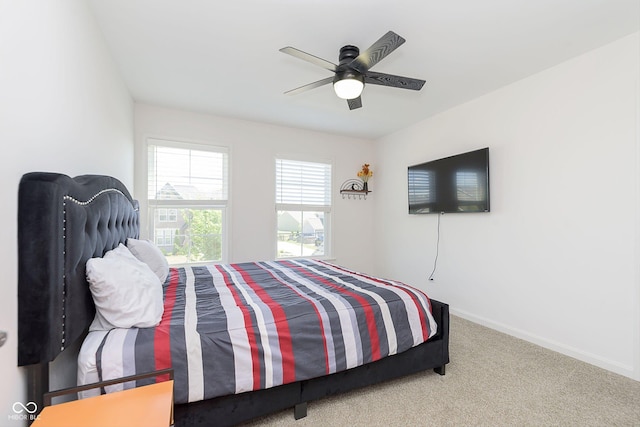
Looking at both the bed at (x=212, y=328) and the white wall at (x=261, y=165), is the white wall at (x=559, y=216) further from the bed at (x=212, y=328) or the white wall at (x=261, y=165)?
the white wall at (x=261, y=165)

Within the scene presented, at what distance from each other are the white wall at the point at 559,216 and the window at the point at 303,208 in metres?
1.84

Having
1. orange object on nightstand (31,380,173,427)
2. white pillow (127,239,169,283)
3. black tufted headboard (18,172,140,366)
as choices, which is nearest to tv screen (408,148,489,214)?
white pillow (127,239,169,283)

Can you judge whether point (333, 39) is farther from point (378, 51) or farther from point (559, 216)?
point (559, 216)

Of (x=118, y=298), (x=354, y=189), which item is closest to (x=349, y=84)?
(x=118, y=298)

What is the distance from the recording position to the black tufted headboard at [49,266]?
105 centimetres

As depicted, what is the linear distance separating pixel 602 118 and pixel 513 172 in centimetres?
77

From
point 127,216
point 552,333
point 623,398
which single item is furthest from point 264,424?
point 552,333

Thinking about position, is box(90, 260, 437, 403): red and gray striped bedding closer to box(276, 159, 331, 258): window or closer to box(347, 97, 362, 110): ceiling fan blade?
A: box(347, 97, 362, 110): ceiling fan blade

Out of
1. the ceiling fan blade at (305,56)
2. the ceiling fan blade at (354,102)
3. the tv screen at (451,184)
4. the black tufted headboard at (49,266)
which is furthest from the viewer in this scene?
the tv screen at (451,184)

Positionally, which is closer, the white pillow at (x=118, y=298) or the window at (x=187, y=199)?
the white pillow at (x=118, y=298)

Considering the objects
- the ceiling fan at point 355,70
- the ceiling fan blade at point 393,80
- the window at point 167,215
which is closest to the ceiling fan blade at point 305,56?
the ceiling fan at point 355,70

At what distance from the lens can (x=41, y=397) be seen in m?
1.11

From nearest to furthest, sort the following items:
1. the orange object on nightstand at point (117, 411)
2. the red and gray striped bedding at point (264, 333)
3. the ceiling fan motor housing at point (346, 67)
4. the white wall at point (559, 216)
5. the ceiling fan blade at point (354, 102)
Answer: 1. the orange object on nightstand at point (117, 411)
2. the red and gray striped bedding at point (264, 333)
3. the ceiling fan motor housing at point (346, 67)
4. the white wall at point (559, 216)
5. the ceiling fan blade at point (354, 102)

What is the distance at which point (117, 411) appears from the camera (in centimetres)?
97
